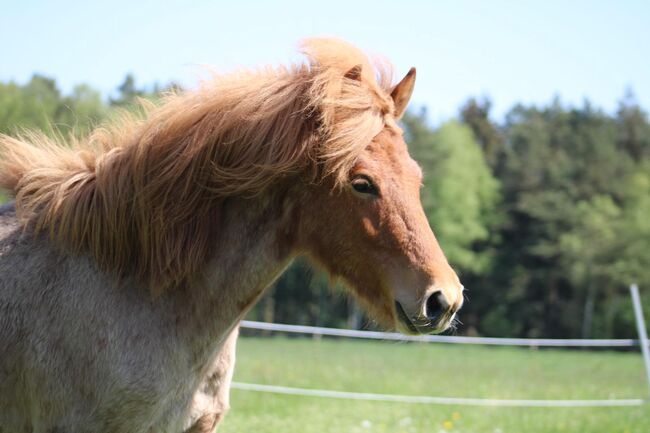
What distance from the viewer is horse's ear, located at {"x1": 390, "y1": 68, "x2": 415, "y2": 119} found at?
370 cm

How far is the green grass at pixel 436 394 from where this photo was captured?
912 centimetres

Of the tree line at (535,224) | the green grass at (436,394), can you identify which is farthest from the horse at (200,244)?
the tree line at (535,224)

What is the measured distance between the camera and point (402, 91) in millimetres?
3713

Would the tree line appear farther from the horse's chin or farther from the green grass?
the horse's chin

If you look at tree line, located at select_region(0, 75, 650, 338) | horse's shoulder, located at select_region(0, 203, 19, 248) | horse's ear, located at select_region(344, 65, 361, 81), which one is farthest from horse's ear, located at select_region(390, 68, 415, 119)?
tree line, located at select_region(0, 75, 650, 338)

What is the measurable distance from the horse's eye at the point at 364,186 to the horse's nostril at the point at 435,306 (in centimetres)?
57

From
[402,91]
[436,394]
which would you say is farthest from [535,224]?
[402,91]

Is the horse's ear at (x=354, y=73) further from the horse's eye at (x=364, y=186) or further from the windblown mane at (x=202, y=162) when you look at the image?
the horse's eye at (x=364, y=186)

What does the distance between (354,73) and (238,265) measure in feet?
3.74

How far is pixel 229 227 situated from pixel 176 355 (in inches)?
26.7

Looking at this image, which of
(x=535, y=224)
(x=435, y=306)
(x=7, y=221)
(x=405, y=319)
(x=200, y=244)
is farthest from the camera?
(x=535, y=224)

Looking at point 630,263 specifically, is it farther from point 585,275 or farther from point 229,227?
point 229,227

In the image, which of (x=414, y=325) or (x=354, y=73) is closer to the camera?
(x=414, y=325)

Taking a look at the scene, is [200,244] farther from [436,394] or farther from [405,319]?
[436,394]
